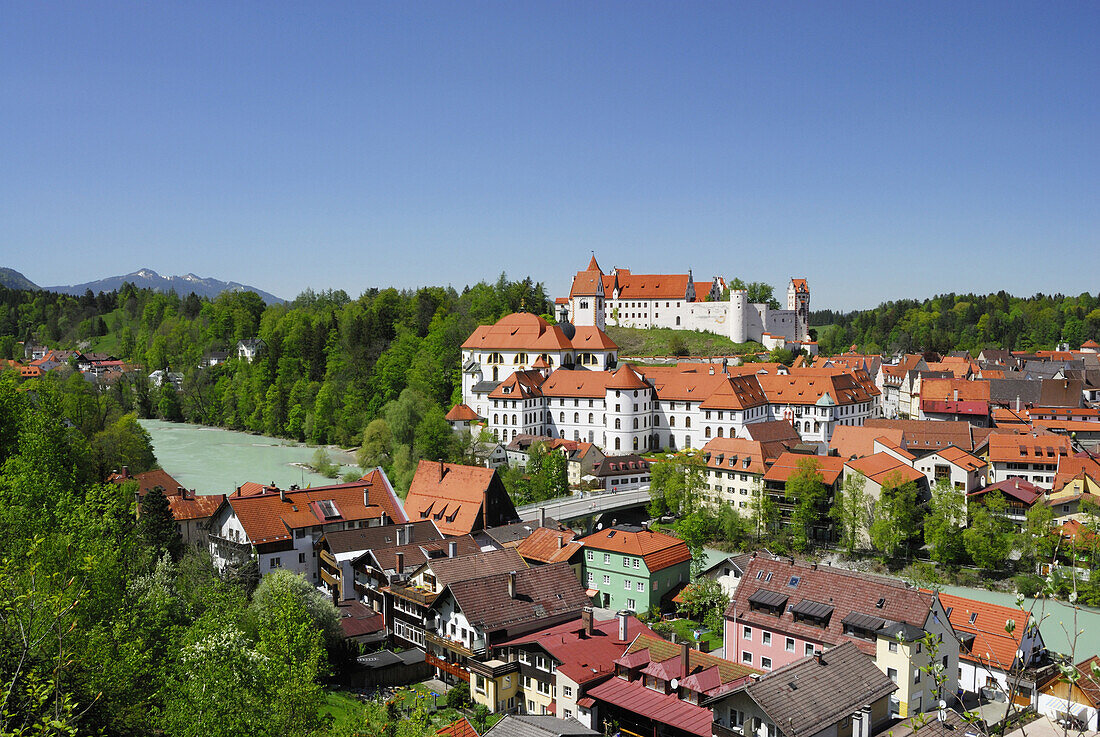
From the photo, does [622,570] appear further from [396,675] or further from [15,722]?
[15,722]

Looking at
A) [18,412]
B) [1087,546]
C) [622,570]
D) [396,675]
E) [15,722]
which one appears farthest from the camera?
[1087,546]

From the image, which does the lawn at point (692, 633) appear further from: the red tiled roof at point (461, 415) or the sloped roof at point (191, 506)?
the red tiled roof at point (461, 415)

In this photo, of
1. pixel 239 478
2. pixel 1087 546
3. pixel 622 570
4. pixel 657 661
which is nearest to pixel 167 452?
pixel 239 478

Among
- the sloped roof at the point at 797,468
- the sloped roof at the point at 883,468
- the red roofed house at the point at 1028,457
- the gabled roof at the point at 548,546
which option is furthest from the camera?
the red roofed house at the point at 1028,457

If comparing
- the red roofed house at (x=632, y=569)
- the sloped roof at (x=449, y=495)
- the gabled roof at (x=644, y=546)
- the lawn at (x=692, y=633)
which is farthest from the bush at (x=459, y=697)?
the sloped roof at (x=449, y=495)

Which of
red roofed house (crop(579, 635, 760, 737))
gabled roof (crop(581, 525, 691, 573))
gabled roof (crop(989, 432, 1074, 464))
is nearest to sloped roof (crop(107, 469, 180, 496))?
gabled roof (crop(581, 525, 691, 573))

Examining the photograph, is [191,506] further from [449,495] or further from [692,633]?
[692,633]
